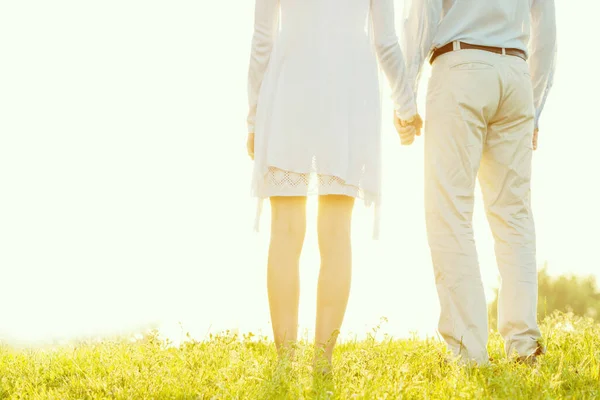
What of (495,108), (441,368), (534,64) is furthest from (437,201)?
(534,64)

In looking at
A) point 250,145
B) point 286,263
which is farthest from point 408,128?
point 286,263

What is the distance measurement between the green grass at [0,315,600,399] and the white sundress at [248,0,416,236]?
966mm

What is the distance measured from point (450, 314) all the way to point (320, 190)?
1.26 meters

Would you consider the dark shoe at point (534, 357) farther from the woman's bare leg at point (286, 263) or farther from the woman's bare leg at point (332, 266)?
the woman's bare leg at point (286, 263)

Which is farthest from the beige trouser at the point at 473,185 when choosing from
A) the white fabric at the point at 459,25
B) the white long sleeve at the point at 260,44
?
the white long sleeve at the point at 260,44

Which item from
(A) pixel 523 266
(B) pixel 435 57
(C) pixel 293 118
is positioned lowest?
(A) pixel 523 266

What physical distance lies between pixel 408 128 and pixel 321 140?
842 mm

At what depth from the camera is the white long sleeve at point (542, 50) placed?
5.05 m

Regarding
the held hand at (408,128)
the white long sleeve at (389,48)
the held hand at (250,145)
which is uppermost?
the white long sleeve at (389,48)

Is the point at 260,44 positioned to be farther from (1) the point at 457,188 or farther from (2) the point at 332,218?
(1) the point at 457,188

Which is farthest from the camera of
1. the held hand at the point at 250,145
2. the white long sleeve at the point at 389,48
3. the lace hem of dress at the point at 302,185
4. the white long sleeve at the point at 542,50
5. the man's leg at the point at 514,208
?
the white long sleeve at the point at 542,50

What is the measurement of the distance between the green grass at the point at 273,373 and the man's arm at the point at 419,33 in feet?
5.89

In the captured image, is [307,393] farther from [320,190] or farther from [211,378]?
[320,190]

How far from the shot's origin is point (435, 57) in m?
4.59
